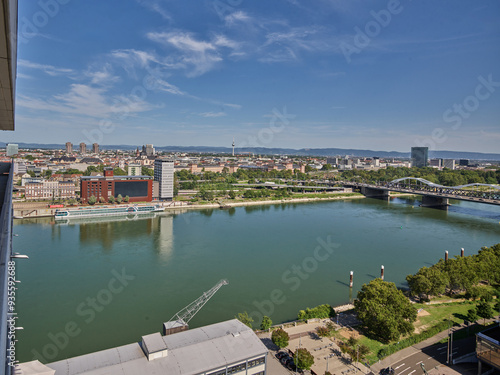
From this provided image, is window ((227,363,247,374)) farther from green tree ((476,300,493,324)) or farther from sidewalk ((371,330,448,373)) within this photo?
green tree ((476,300,493,324))

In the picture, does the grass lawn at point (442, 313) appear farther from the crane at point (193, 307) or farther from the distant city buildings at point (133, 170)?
the distant city buildings at point (133, 170)

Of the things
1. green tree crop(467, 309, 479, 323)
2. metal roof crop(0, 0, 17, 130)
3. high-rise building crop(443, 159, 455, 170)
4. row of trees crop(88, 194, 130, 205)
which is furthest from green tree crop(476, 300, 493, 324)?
high-rise building crop(443, 159, 455, 170)

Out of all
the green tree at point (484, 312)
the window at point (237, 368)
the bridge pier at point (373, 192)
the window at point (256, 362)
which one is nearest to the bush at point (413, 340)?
the green tree at point (484, 312)

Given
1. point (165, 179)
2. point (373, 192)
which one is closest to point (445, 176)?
point (373, 192)

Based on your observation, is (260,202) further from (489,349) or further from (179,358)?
(179,358)

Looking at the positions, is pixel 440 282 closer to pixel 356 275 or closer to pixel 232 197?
pixel 356 275

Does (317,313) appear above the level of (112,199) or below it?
below

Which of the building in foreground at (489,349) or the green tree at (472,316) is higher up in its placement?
the building in foreground at (489,349)
